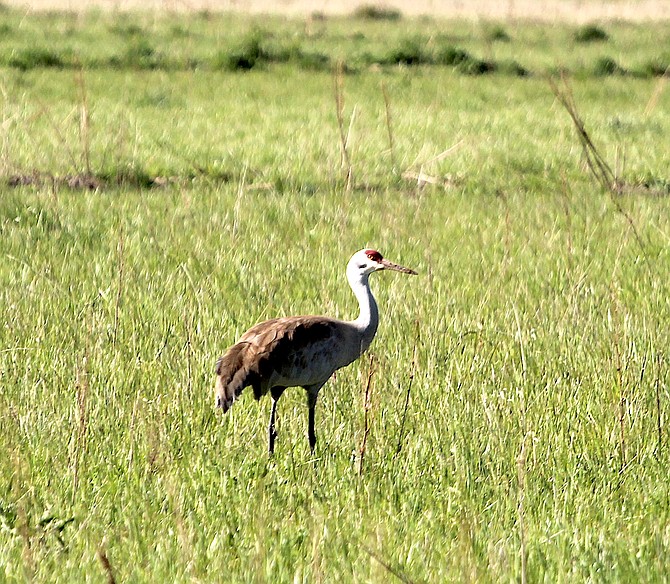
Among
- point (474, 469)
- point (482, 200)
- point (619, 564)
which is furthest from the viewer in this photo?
point (482, 200)

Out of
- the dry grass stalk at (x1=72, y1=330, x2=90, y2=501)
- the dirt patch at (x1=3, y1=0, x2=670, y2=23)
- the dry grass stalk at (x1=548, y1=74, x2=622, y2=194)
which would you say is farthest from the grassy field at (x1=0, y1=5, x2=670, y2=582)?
the dirt patch at (x1=3, y1=0, x2=670, y2=23)

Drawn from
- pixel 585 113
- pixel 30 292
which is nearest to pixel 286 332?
pixel 30 292

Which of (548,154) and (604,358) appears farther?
(548,154)

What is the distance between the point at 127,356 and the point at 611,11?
1283 inches

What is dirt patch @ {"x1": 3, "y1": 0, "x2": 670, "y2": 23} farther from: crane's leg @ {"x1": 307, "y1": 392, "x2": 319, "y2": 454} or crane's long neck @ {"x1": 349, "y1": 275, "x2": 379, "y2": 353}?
crane's leg @ {"x1": 307, "y1": 392, "x2": 319, "y2": 454}

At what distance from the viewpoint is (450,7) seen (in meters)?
35.0

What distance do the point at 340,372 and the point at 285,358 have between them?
827mm

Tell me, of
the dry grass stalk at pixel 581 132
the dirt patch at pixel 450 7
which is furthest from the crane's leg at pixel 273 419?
the dirt patch at pixel 450 7

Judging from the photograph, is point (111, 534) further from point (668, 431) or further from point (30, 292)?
point (30, 292)

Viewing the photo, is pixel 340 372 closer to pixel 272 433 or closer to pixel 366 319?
pixel 366 319

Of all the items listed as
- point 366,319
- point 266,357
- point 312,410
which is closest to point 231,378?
point 266,357

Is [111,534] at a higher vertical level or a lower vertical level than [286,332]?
lower

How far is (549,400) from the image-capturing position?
4.92m

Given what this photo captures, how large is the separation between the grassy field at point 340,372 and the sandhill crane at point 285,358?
0.56 feet
